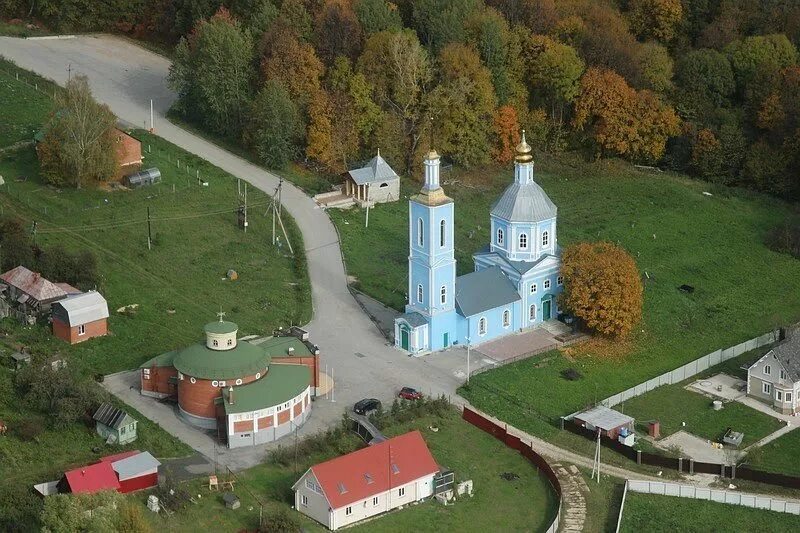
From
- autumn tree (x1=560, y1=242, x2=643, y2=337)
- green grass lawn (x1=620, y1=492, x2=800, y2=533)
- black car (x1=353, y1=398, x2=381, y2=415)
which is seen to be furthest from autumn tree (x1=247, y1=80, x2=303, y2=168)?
green grass lawn (x1=620, y1=492, x2=800, y2=533)

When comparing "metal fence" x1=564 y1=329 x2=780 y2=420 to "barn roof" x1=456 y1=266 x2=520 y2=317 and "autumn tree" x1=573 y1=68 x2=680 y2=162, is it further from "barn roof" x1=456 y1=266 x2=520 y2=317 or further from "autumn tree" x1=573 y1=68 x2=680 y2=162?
"autumn tree" x1=573 y1=68 x2=680 y2=162

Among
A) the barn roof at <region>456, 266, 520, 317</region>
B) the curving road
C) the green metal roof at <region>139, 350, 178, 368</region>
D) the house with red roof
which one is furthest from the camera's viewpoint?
the barn roof at <region>456, 266, 520, 317</region>

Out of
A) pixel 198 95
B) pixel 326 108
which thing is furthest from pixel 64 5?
pixel 326 108

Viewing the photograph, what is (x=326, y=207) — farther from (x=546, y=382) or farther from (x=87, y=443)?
(x=87, y=443)

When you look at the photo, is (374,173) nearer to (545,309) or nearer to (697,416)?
(545,309)

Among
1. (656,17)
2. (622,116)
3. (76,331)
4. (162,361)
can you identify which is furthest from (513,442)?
(656,17)
